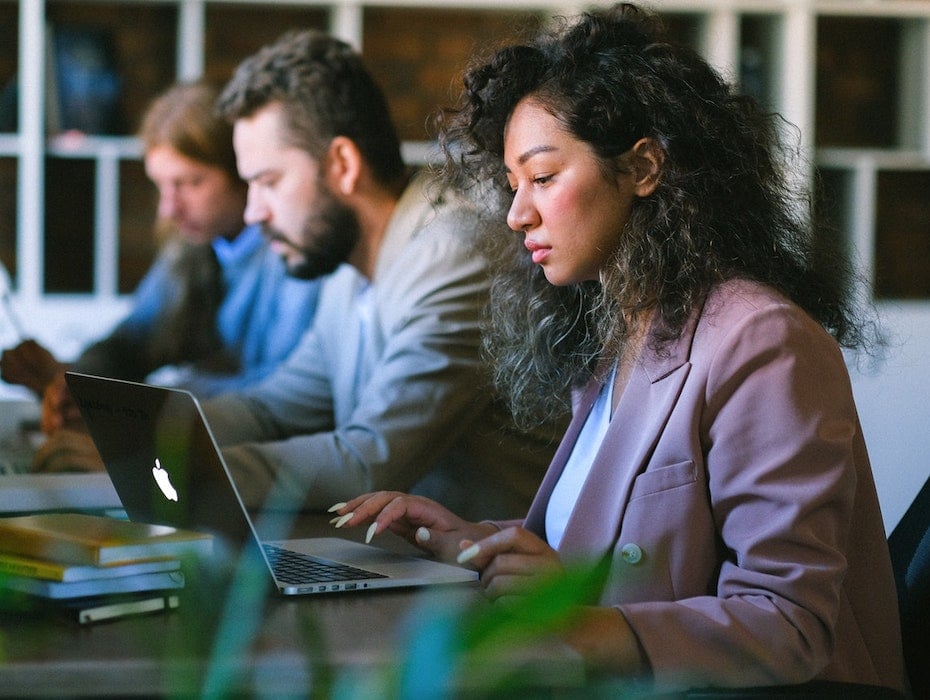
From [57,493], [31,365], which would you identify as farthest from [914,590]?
[31,365]

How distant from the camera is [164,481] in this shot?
4.04 ft

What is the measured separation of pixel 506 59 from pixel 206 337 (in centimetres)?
233

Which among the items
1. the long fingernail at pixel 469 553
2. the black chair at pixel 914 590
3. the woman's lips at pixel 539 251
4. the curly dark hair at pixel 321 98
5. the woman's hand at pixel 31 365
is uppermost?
the curly dark hair at pixel 321 98

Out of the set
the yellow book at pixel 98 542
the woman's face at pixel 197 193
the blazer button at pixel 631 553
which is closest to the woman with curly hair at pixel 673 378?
the blazer button at pixel 631 553

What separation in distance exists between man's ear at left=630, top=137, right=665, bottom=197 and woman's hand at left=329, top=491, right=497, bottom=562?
0.47 m

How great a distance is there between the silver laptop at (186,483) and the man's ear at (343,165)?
117 cm

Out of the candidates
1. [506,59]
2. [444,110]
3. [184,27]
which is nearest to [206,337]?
[184,27]

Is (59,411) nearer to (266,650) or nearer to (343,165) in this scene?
(343,165)

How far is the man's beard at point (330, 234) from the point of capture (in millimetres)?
2449

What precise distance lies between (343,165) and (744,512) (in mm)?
1499

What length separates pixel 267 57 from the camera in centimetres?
254

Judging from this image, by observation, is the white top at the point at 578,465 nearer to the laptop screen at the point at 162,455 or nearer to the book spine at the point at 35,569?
the laptop screen at the point at 162,455

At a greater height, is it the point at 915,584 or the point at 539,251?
the point at 539,251

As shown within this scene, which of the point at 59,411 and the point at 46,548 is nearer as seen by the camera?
the point at 46,548
